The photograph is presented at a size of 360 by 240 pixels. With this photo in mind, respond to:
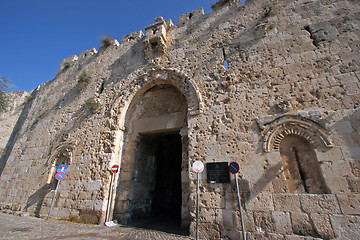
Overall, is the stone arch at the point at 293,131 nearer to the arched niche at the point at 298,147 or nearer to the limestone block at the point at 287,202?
the arched niche at the point at 298,147

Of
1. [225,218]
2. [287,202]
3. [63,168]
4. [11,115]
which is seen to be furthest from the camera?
[11,115]

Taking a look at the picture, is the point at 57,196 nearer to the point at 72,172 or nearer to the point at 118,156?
the point at 72,172

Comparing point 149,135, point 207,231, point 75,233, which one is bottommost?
point 75,233

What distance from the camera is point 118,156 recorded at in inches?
268

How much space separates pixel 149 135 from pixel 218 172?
3798 mm

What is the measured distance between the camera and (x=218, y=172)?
4844 mm

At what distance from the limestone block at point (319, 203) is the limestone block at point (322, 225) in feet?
0.32

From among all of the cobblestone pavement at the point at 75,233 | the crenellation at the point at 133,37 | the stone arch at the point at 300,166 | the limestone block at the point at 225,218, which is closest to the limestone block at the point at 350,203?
the stone arch at the point at 300,166

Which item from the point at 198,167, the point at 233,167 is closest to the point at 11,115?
the point at 198,167

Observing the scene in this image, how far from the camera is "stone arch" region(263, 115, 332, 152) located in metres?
4.38

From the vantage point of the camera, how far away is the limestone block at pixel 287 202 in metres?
4.00

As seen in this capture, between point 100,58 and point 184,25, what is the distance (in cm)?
484

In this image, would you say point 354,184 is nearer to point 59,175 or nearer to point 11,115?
point 59,175

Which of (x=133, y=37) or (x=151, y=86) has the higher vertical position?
(x=133, y=37)
